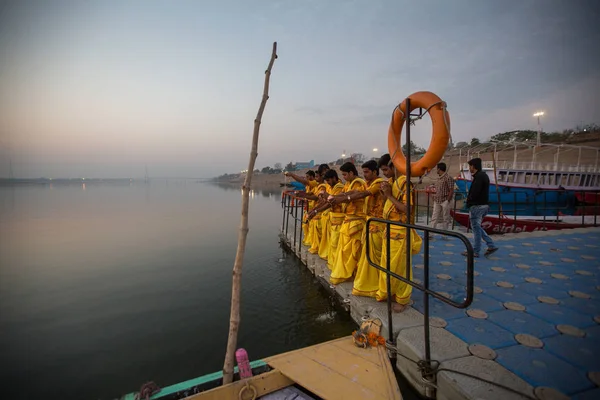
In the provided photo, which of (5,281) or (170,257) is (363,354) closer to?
(170,257)

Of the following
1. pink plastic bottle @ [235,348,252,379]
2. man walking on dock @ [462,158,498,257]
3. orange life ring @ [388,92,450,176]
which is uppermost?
orange life ring @ [388,92,450,176]

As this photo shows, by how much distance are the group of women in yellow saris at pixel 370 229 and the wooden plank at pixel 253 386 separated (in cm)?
155

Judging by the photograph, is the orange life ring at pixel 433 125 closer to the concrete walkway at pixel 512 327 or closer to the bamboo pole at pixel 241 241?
the bamboo pole at pixel 241 241

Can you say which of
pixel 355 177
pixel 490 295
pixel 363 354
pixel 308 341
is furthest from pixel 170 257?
pixel 490 295

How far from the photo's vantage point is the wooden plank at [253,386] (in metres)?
1.81

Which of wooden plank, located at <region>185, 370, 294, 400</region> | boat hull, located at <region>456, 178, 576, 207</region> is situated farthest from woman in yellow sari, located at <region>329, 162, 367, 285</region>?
boat hull, located at <region>456, 178, 576, 207</region>

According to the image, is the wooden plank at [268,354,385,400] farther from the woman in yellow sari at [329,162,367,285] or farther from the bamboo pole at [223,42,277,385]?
the woman in yellow sari at [329,162,367,285]

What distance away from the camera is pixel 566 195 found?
16969 mm

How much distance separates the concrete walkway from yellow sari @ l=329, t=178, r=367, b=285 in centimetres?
22

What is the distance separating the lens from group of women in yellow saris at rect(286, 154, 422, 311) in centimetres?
321

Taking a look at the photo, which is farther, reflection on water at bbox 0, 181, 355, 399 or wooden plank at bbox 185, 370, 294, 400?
reflection on water at bbox 0, 181, 355, 399

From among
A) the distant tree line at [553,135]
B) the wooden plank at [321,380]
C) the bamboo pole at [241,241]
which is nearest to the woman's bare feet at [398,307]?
the wooden plank at [321,380]

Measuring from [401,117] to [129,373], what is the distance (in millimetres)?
4602

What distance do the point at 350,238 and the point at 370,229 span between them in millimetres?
559
